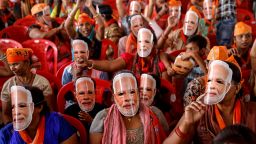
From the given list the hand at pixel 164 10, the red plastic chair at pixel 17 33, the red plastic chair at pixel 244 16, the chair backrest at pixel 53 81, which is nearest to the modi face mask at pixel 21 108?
the chair backrest at pixel 53 81

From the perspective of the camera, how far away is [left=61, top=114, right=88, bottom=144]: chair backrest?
236 cm

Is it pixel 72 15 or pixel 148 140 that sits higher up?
pixel 72 15

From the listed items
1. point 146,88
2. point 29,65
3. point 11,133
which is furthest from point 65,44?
point 11,133

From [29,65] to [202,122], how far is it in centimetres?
147

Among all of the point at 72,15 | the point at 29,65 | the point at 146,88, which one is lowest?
the point at 146,88

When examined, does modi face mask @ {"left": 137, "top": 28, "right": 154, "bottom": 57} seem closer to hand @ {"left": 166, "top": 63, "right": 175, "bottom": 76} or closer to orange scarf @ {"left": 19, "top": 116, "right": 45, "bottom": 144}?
hand @ {"left": 166, "top": 63, "right": 175, "bottom": 76}

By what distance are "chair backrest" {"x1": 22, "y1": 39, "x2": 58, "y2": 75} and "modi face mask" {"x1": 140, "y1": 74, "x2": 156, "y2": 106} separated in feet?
5.06

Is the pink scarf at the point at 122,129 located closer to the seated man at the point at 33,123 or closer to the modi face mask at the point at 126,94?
the modi face mask at the point at 126,94

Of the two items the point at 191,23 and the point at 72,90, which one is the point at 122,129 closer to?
the point at 72,90

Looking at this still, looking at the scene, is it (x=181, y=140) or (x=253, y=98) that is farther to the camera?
(x=253, y=98)

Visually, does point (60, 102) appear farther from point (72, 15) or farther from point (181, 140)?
point (72, 15)

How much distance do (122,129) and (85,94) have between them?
610 millimetres

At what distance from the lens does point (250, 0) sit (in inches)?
253

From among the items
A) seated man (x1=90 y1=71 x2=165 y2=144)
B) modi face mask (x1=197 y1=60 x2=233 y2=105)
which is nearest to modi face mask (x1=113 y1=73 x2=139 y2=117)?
seated man (x1=90 y1=71 x2=165 y2=144)
